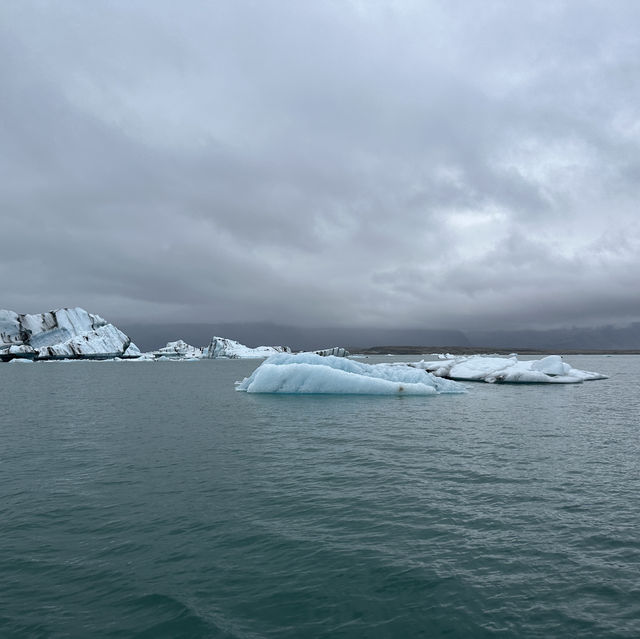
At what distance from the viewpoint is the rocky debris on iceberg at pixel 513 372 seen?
42.2 m

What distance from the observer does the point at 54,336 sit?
11869 cm

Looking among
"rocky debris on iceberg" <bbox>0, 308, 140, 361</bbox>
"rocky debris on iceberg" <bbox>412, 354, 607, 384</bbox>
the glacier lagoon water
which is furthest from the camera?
"rocky debris on iceberg" <bbox>0, 308, 140, 361</bbox>

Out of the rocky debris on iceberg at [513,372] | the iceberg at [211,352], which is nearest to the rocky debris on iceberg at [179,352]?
the iceberg at [211,352]

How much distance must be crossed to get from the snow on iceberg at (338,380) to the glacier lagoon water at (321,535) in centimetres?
1380

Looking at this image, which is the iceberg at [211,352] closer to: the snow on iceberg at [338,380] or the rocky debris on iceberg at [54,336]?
the rocky debris on iceberg at [54,336]

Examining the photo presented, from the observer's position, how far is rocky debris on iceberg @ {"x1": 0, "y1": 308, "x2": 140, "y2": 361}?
114 metres

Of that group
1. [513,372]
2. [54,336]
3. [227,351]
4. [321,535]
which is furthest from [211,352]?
[321,535]

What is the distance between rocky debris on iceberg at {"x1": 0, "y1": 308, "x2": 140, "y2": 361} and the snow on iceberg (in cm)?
10165

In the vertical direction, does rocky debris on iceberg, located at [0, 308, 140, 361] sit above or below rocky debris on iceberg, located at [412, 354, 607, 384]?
above

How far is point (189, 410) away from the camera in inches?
1011

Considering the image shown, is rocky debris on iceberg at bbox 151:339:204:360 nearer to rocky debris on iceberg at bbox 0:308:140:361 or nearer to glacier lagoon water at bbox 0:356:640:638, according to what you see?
rocky debris on iceberg at bbox 0:308:140:361

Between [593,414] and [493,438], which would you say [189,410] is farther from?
[593,414]

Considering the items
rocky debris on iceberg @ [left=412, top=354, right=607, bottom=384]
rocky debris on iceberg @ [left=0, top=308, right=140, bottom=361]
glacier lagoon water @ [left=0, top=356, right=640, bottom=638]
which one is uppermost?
rocky debris on iceberg @ [left=0, top=308, right=140, bottom=361]

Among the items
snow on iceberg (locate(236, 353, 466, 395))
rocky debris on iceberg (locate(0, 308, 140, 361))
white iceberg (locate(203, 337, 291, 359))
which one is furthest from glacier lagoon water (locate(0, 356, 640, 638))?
white iceberg (locate(203, 337, 291, 359))
